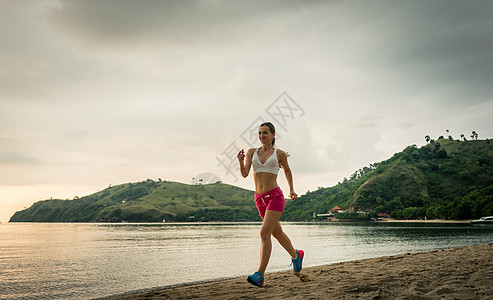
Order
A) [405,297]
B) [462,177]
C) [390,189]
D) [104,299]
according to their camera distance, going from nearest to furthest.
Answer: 1. [405,297]
2. [104,299]
3. [462,177]
4. [390,189]

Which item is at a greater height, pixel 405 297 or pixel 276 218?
pixel 276 218

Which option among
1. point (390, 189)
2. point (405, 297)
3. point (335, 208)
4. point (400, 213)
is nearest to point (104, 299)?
point (405, 297)

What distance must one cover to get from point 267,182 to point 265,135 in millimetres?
933

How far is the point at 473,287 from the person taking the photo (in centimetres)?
483

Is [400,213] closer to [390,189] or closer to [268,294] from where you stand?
[390,189]

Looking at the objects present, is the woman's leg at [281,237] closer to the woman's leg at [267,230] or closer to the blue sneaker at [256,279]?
the woman's leg at [267,230]

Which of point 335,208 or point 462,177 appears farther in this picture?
point 335,208

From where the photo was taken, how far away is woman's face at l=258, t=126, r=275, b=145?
261 inches

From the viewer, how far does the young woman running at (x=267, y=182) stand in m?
6.28

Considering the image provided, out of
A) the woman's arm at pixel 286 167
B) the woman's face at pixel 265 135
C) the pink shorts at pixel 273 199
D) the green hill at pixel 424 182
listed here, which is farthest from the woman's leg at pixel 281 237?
the green hill at pixel 424 182

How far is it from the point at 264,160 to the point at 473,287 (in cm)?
378

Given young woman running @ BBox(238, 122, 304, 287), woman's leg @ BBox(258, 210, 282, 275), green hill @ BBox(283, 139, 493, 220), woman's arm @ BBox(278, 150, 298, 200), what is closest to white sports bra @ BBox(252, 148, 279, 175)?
young woman running @ BBox(238, 122, 304, 287)

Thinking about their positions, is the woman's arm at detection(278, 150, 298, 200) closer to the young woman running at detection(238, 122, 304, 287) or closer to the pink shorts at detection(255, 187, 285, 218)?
the young woman running at detection(238, 122, 304, 287)

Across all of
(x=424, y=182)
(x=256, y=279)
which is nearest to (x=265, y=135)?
(x=256, y=279)
